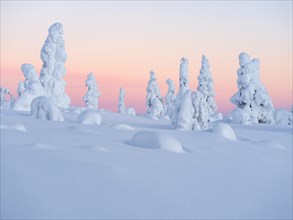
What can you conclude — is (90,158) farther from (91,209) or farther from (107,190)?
(91,209)

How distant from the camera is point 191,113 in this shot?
44.6 ft

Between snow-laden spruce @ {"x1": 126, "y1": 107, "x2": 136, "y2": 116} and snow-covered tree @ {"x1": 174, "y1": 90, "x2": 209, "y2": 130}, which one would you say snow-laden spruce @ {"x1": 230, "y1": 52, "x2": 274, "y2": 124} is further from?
snow-laden spruce @ {"x1": 126, "y1": 107, "x2": 136, "y2": 116}

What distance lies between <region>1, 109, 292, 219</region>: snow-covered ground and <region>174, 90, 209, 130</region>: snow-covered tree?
6.76 meters

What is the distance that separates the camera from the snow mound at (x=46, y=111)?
1301 cm

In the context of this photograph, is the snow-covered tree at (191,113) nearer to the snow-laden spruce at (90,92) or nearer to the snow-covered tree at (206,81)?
the snow-covered tree at (206,81)

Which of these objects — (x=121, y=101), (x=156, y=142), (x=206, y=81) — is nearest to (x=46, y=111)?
(x=156, y=142)

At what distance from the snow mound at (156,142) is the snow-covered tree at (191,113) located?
645 cm

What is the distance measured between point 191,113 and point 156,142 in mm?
7034

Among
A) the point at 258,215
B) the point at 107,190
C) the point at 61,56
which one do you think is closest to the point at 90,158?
the point at 107,190

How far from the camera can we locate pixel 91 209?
10.8ft

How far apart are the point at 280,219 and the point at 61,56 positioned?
27981mm

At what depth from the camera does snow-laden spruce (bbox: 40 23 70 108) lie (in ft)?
95.2

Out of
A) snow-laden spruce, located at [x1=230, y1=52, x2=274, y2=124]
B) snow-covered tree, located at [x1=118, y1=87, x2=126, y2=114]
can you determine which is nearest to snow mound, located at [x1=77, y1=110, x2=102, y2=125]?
snow-laden spruce, located at [x1=230, y1=52, x2=274, y2=124]

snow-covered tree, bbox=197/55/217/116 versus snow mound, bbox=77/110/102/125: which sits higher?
snow-covered tree, bbox=197/55/217/116
